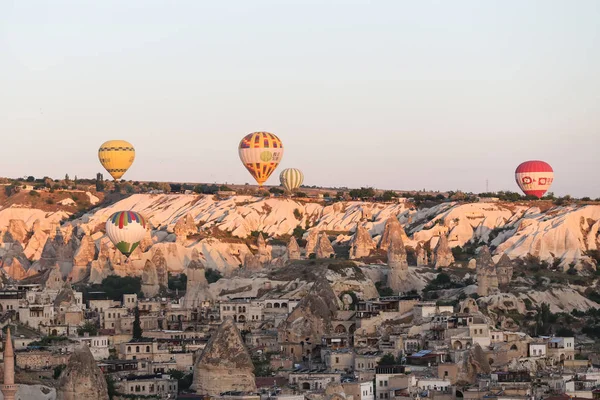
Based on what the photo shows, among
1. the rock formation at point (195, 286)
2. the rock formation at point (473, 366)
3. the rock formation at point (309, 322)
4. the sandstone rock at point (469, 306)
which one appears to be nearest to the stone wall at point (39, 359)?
the rock formation at point (309, 322)

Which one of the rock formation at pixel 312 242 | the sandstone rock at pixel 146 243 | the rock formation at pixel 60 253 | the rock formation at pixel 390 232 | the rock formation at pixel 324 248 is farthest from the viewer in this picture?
the rock formation at pixel 60 253

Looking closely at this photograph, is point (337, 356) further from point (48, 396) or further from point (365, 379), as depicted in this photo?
point (48, 396)

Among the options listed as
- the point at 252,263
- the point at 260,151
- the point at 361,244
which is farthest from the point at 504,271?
the point at 260,151

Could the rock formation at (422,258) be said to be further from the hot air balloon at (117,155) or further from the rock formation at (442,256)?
the hot air balloon at (117,155)

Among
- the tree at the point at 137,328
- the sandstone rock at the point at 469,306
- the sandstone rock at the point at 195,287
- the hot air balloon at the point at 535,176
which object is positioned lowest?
the tree at the point at 137,328

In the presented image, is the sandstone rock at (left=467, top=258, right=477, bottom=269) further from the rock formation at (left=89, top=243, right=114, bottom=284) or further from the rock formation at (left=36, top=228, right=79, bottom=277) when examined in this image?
the rock formation at (left=36, top=228, right=79, bottom=277)

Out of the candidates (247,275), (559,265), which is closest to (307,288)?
(247,275)

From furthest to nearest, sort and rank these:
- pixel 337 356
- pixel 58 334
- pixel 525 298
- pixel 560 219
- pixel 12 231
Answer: pixel 12 231 < pixel 560 219 < pixel 525 298 < pixel 58 334 < pixel 337 356
